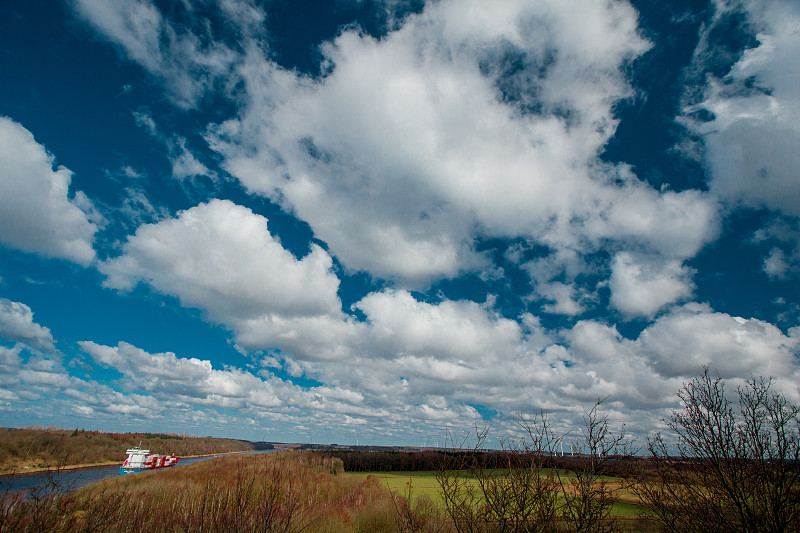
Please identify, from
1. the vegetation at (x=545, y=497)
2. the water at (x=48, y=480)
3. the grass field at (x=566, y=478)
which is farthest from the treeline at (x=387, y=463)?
the vegetation at (x=545, y=497)

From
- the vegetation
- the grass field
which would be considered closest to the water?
the vegetation

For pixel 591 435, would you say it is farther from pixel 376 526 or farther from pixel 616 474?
pixel 376 526

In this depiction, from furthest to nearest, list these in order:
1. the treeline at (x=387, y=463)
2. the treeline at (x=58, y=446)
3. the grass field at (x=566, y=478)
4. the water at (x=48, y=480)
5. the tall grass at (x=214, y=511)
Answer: the treeline at (x=387, y=463) < the treeline at (x=58, y=446) < the grass field at (x=566, y=478) < the water at (x=48, y=480) < the tall grass at (x=214, y=511)

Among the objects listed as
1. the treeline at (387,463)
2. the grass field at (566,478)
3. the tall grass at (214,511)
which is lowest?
the treeline at (387,463)

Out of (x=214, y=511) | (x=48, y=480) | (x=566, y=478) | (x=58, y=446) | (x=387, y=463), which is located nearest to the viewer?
(x=214, y=511)

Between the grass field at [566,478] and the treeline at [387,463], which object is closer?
the grass field at [566,478]

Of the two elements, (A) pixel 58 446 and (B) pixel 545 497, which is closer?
(B) pixel 545 497

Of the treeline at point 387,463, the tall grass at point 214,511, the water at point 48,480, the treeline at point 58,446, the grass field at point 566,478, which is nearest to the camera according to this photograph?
the tall grass at point 214,511

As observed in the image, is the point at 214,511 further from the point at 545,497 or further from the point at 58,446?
the point at 58,446

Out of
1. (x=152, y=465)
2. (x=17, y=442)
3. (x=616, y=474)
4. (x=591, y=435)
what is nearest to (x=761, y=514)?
(x=616, y=474)

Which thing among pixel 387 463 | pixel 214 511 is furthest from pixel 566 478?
pixel 387 463

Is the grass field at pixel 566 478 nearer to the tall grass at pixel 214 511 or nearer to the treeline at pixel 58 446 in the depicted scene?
the tall grass at pixel 214 511

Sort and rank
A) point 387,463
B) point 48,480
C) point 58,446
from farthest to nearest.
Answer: point 387,463 < point 58,446 < point 48,480

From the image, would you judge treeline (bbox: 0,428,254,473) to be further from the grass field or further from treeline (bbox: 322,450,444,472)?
treeline (bbox: 322,450,444,472)
